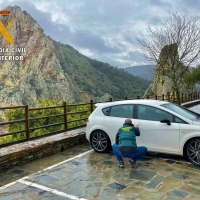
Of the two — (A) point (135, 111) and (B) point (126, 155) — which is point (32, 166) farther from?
(A) point (135, 111)

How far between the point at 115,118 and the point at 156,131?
1.15 meters

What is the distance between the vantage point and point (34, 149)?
589cm

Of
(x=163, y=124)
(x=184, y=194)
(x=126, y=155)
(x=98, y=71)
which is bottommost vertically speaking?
(x=184, y=194)

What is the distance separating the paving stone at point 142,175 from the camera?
4.50 metres

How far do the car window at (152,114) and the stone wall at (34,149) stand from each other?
2.40 meters

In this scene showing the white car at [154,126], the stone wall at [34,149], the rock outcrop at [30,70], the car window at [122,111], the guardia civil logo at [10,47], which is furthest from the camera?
the guardia civil logo at [10,47]

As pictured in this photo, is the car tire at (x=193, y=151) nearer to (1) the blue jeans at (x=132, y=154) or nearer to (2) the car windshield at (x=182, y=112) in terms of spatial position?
(2) the car windshield at (x=182, y=112)

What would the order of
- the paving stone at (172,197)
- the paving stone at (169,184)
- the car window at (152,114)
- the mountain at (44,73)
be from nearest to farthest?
the paving stone at (172,197) < the paving stone at (169,184) < the car window at (152,114) < the mountain at (44,73)

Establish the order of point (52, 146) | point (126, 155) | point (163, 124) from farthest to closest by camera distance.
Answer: point (52, 146) < point (163, 124) < point (126, 155)

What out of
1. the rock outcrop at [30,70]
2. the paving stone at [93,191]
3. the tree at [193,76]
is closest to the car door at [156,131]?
the paving stone at [93,191]

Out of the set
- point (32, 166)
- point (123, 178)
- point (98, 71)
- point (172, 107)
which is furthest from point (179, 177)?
point (98, 71)

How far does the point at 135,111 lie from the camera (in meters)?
5.95

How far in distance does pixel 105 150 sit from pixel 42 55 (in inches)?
3197

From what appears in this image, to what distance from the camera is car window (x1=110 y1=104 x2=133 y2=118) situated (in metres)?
6.03
